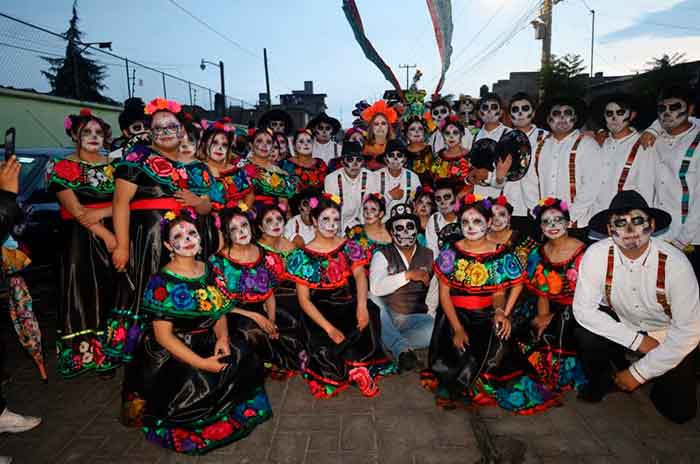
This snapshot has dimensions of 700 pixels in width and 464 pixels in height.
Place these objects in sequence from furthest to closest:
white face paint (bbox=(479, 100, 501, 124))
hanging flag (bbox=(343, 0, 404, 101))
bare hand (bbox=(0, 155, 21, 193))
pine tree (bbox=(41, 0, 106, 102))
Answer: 1. pine tree (bbox=(41, 0, 106, 102))
2. hanging flag (bbox=(343, 0, 404, 101))
3. white face paint (bbox=(479, 100, 501, 124))
4. bare hand (bbox=(0, 155, 21, 193))

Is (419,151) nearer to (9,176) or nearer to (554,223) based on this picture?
(554,223)

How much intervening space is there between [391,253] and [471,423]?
174 cm

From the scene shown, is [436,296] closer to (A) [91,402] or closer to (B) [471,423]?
(B) [471,423]

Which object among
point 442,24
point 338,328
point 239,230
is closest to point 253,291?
point 239,230

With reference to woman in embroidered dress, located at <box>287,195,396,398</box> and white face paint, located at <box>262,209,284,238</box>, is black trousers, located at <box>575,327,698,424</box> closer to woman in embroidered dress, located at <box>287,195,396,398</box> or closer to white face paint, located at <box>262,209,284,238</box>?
woman in embroidered dress, located at <box>287,195,396,398</box>

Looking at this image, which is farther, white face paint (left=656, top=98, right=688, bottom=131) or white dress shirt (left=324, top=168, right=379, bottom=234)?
white dress shirt (left=324, top=168, right=379, bottom=234)

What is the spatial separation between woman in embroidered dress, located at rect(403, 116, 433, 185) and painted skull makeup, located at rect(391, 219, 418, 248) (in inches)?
60.1

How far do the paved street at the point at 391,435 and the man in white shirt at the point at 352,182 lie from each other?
238 centimetres

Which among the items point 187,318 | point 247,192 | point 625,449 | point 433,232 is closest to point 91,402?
point 187,318

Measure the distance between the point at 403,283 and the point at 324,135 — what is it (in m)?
3.06

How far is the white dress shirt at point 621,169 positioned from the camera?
4.22 meters

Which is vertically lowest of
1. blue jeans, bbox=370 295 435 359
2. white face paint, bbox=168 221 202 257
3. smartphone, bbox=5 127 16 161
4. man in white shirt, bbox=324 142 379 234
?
blue jeans, bbox=370 295 435 359

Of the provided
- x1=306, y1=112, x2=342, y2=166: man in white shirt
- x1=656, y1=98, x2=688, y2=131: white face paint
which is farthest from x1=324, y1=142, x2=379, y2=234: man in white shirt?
x1=656, y1=98, x2=688, y2=131: white face paint

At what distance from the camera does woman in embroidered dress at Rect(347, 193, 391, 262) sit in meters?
4.58
